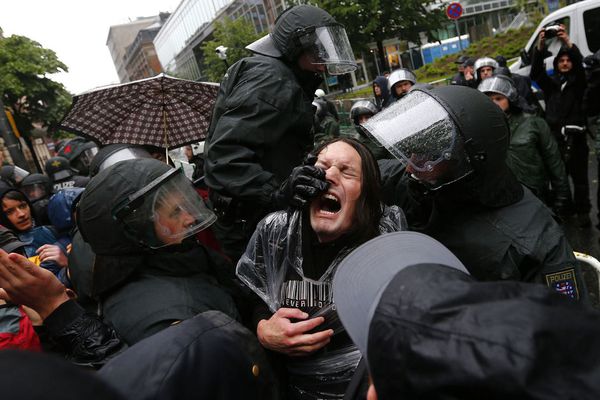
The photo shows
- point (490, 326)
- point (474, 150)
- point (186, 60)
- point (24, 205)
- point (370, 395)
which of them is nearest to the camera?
point (490, 326)

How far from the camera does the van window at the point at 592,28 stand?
739cm

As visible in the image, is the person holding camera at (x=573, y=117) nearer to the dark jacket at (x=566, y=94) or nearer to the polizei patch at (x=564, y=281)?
the dark jacket at (x=566, y=94)

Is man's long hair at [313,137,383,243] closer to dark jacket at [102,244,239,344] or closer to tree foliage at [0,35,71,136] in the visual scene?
dark jacket at [102,244,239,344]

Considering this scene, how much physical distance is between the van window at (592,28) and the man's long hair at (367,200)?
8.07 m

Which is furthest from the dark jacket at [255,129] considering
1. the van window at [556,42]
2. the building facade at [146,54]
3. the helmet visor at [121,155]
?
the building facade at [146,54]

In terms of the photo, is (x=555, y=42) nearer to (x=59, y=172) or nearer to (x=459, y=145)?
(x=459, y=145)

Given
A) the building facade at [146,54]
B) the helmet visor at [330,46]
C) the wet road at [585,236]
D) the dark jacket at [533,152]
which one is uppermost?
the building facade at [146,54]

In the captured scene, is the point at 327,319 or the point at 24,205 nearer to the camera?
the point at 327,319

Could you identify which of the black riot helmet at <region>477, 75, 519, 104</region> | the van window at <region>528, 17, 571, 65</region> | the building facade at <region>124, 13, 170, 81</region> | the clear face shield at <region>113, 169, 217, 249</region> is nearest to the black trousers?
the black riot helmet at <region>477, 75, 519, 104</region>

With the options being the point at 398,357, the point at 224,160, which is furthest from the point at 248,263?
the point at 398,357

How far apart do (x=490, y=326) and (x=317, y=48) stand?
2.03m

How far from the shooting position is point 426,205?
1898 millimetres

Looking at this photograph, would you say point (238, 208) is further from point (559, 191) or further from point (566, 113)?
point (566, 113)

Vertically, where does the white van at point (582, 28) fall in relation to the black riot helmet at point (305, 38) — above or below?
below
